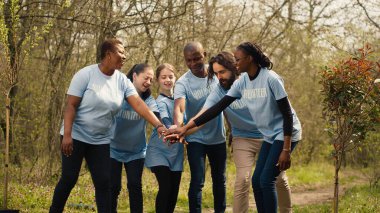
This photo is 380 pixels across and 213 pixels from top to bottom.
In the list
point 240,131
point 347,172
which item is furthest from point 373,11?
point 240,131

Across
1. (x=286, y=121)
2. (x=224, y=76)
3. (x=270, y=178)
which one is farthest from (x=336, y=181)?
(x=224, y=76)

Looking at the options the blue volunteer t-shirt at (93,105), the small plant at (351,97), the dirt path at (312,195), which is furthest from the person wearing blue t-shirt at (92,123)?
the dirt path at (312,195)

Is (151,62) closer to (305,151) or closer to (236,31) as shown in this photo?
(236,31)

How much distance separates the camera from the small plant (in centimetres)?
649

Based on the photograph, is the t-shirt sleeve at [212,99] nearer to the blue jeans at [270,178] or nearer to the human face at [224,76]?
the human face at [224,76]

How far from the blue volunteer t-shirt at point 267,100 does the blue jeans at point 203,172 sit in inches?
45.4

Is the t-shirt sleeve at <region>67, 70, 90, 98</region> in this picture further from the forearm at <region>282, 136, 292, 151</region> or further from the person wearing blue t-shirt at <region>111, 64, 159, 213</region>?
the forearm at <region>282, 136, 292, 151</region>

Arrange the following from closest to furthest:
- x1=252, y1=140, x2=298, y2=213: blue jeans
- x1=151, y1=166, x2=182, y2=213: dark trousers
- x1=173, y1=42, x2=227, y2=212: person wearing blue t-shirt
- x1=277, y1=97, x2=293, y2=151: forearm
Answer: x1=277, y1=97, x2=293, y2=151: forearm, x1=252, y1=140, x2=298, y2=213: blue jeans, x1=151, y1=166, x2=182, y2=213: dark trousers, x1=173, y1=42, x2=227, y2=212: person wearing blue t-shirt

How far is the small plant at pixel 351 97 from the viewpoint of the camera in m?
6.49

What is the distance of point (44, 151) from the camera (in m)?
11.5

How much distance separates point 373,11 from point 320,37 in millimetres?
1568

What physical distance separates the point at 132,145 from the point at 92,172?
2.39 feet

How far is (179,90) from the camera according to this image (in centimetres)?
690

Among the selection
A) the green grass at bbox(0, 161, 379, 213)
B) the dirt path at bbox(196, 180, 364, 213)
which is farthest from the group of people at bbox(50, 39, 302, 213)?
the dirt path at bbox(196, 180, 364, 213)
